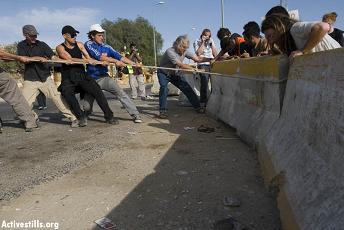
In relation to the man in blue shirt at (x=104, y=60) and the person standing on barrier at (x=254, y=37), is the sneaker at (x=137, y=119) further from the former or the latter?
the person standing on barrier at (x=254, y=37)

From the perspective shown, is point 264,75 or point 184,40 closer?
point 264,75

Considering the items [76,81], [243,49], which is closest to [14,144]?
[76,81]

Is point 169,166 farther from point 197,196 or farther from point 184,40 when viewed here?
point 184,40

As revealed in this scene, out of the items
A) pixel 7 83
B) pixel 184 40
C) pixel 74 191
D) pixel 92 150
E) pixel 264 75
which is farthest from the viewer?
pixel 184 40

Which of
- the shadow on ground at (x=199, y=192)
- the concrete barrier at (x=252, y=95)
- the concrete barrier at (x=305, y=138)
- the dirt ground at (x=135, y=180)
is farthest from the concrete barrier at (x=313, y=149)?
the concrete barrier at (x=252, y=95)

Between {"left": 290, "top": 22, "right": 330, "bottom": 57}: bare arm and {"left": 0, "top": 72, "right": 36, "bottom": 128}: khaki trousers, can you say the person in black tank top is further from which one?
{"left": 290, "top": 22, "right": 330, "bottom": 57}: bare arm

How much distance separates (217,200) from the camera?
144 inches

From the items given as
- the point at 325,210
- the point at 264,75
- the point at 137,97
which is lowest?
the point at 137,97

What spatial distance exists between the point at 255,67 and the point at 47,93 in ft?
14.5

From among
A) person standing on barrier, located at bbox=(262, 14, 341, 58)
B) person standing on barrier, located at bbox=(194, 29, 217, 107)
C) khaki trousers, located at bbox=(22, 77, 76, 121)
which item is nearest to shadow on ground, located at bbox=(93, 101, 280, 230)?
person standing on barrier, located at bbox=(262, 14, 341, 58)

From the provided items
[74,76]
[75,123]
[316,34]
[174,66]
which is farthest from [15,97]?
[316,34]

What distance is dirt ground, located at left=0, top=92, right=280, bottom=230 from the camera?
337 centimetres

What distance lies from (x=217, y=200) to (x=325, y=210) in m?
1.50

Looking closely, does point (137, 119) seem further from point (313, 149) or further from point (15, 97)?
point (313, 149)
